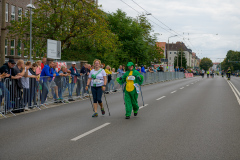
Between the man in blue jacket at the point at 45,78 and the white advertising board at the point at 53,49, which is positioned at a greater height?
the white advertising board at the point at 53,49

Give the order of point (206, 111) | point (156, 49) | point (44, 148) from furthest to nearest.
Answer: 1. point (156, 49)
2. point (206, 111)
3. point (44, 148)

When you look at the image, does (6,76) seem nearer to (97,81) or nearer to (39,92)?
(39,92)

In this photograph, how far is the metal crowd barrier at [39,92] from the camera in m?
11.2

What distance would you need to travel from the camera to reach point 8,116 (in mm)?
11125

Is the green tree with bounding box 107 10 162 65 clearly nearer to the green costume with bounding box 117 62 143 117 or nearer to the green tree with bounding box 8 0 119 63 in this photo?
the green tree with bounding box 8 0 119 63

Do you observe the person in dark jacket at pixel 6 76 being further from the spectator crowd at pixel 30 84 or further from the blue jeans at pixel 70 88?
the blue jeans at pixel 70 88

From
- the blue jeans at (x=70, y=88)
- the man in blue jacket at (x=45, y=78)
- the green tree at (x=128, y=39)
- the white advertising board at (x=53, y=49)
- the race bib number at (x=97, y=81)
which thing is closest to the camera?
the race bib number at (x=97, y=81)

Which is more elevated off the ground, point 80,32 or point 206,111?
point 80,32

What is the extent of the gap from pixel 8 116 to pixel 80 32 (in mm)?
23612

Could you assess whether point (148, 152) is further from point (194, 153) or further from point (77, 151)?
point (77, 151)

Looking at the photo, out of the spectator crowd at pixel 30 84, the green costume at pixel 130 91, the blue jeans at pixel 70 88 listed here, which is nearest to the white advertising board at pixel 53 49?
the spectator crowd at pixel 30 84

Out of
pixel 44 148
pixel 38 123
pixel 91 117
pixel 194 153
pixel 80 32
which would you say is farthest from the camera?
pixel 80 32

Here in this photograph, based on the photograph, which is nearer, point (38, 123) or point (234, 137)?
point (234, 137)

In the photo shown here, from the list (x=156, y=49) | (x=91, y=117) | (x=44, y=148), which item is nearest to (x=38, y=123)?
(x=91, y=117)
